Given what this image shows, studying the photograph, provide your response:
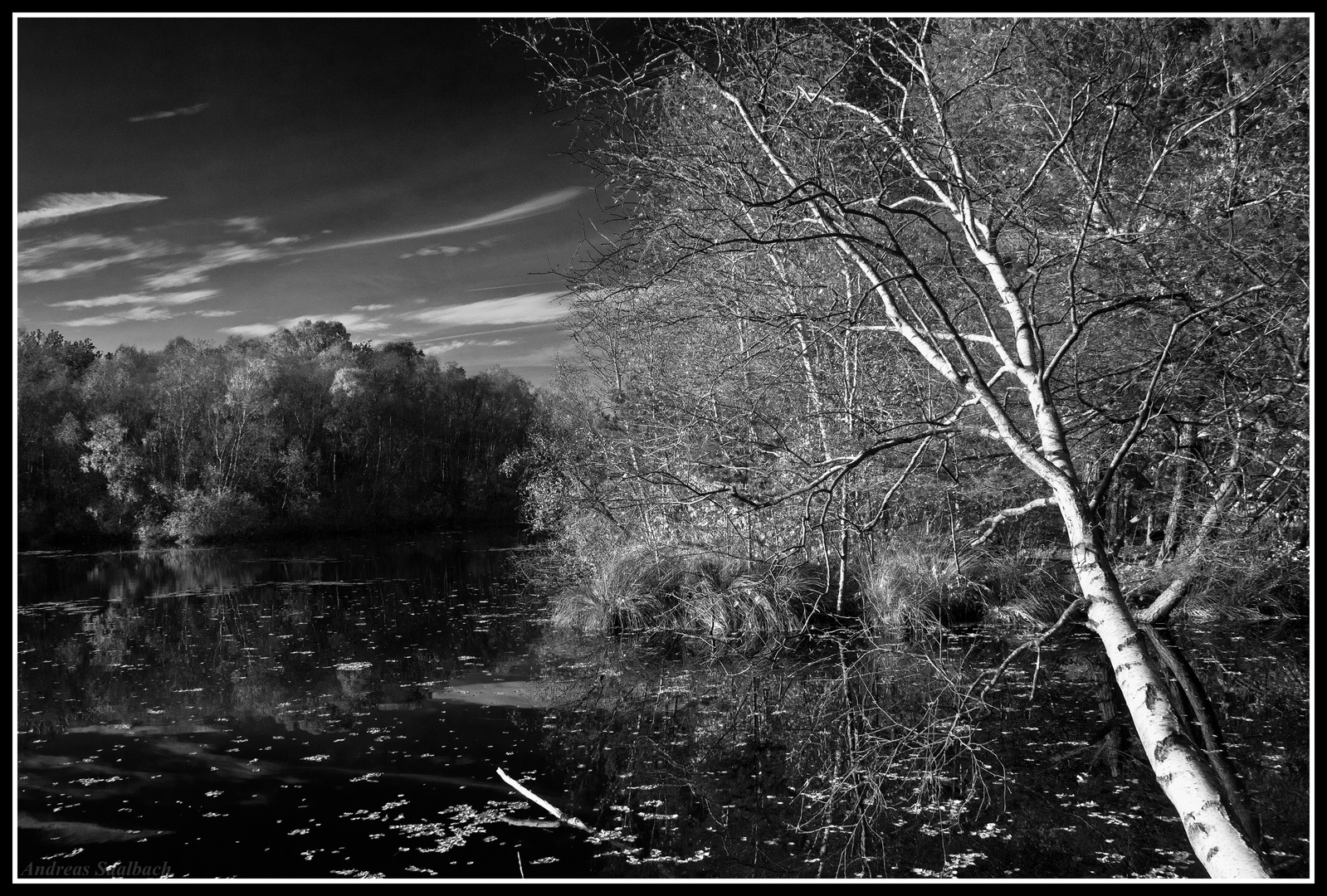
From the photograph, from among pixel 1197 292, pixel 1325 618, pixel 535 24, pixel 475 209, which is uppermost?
pixel 475 209

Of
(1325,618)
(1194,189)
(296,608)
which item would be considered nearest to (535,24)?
(1325,618)

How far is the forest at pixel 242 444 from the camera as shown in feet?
92.5

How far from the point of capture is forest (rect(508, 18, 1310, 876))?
3336mm

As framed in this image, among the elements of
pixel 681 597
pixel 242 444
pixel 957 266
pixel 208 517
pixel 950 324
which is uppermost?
pixel 242 444

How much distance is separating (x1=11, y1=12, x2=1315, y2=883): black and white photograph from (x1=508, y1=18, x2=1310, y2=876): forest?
6cm

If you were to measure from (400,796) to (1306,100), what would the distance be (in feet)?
25.3

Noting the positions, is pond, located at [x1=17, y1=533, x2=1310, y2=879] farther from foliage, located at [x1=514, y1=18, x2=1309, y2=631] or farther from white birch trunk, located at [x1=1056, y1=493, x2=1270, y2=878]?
foliage, located at [x1=514, y1=18, x2=1309, y2=631]

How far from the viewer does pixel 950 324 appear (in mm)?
2900

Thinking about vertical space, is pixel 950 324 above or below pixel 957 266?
below

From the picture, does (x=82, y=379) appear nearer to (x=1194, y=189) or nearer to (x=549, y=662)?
(x=549, y=662)

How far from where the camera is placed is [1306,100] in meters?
5.93

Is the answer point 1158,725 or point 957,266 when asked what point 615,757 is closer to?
point 1158,725

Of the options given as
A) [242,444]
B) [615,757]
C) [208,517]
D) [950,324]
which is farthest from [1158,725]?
[242,444]

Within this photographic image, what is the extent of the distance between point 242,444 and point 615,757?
92.8 feet
